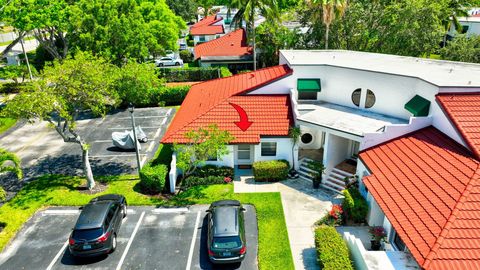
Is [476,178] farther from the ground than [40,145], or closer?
farther from the ground

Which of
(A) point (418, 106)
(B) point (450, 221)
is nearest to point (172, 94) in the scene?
(A) point (418, 106)

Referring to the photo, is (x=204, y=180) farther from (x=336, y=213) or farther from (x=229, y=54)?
(x=229, y=54)

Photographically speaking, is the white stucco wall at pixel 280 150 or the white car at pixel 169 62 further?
the white car at pixel 169 62

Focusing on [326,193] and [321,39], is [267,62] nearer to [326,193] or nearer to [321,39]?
[321,39]

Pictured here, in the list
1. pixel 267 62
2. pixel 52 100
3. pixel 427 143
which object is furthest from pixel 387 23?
pixel 52 100

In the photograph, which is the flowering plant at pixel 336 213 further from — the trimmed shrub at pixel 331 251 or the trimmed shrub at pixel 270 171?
the trimmed shrub at pixel 270 171

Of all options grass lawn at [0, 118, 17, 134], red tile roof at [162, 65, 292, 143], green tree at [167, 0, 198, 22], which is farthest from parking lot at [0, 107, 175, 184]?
green tree at [167, 0, 198, 22]

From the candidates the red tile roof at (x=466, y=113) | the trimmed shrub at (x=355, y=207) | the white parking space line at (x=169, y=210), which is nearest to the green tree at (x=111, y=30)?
the white parking space line at (x=169, y=210)

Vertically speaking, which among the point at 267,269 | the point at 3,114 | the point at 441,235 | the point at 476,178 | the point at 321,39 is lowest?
the point at 267,269
